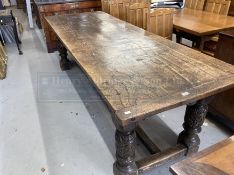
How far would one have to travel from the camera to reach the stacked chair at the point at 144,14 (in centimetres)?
260

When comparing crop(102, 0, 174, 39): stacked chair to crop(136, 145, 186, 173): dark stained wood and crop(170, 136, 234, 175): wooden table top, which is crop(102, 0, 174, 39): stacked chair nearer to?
crop(136, 145, 186, 173): dark stained wood

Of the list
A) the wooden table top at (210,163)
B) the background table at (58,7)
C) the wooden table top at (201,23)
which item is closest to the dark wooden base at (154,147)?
the wooden table top at (210,163)

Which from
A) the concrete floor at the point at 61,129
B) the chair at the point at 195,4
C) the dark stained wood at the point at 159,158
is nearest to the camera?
the dark stained wood at the point at 159,158

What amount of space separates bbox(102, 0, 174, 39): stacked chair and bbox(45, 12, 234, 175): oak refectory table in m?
0.63

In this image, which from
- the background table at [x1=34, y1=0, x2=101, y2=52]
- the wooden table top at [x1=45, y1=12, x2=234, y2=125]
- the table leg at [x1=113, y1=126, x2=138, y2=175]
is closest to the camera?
the wooden table top at [x1=45, y1=12, x2=234, y2=125]

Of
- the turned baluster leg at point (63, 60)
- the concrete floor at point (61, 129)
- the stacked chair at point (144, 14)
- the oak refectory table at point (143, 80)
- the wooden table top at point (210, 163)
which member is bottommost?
the concrete floor at point (61, 129)

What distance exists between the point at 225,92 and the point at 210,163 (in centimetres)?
124

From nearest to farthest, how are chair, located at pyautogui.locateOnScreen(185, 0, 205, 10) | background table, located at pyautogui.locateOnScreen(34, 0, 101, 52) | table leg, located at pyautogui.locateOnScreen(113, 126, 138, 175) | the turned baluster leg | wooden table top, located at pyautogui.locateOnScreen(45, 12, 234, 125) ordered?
wooden table top, located at pyautogui.locateOnScreen(45, 12, 234, 125)
table leg, located at pyautogui.locateOnScreen(113, 126, 138, 175)
the turned baluster leg
background table, located at pyautogui.locateOnScreen(34, 0, 101, 52)
chair, located at pyautogui.locateOnScreen(185, 0, 205, 10)

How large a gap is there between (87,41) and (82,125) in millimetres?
812

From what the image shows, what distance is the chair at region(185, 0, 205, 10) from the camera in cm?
367

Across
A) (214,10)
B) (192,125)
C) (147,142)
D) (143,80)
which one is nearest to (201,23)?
(214,10)

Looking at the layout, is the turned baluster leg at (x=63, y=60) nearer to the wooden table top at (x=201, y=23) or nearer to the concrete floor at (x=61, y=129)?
the concrete floor at (x=61, y=129)

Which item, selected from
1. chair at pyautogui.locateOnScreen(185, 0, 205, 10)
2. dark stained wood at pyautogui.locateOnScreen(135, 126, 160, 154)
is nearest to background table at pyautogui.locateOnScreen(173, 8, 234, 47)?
chair at pyautogui.locateOnScreen(185, 0, 205, 10)

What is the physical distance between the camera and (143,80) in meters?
1.25
